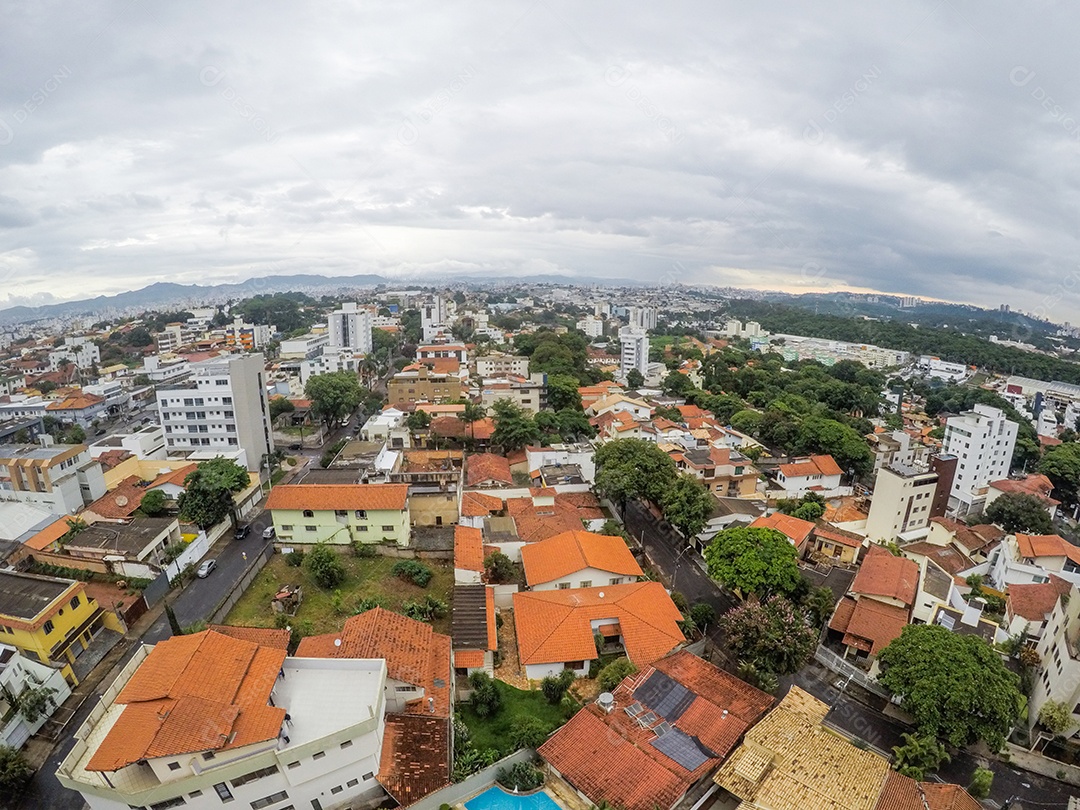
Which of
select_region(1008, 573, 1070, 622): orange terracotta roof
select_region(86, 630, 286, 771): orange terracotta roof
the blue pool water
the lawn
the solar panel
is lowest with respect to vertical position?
select_region(1008, 573, 1070, 622): orange terracotta roof

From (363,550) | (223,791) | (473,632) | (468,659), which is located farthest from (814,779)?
(363,550)

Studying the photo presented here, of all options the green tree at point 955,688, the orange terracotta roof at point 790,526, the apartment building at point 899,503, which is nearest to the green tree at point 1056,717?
the green tree at point 955,688

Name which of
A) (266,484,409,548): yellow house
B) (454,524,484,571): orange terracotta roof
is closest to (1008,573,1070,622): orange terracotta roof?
(454,524,484,571): orange terracotta roof

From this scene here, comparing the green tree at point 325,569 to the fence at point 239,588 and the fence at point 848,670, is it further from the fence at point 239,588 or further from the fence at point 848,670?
the fence at point 848,670

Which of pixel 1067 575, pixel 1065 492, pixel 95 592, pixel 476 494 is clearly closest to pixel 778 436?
pixel 1067 575

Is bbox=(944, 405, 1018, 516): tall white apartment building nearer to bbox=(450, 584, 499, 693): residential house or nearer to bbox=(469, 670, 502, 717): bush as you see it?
bbox=(450, 584, 499, 693): residential house

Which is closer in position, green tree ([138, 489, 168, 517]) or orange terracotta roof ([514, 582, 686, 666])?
orange terracotta roof ([514, 582, 686, 666])

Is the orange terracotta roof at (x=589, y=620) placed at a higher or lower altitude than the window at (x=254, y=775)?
lower
